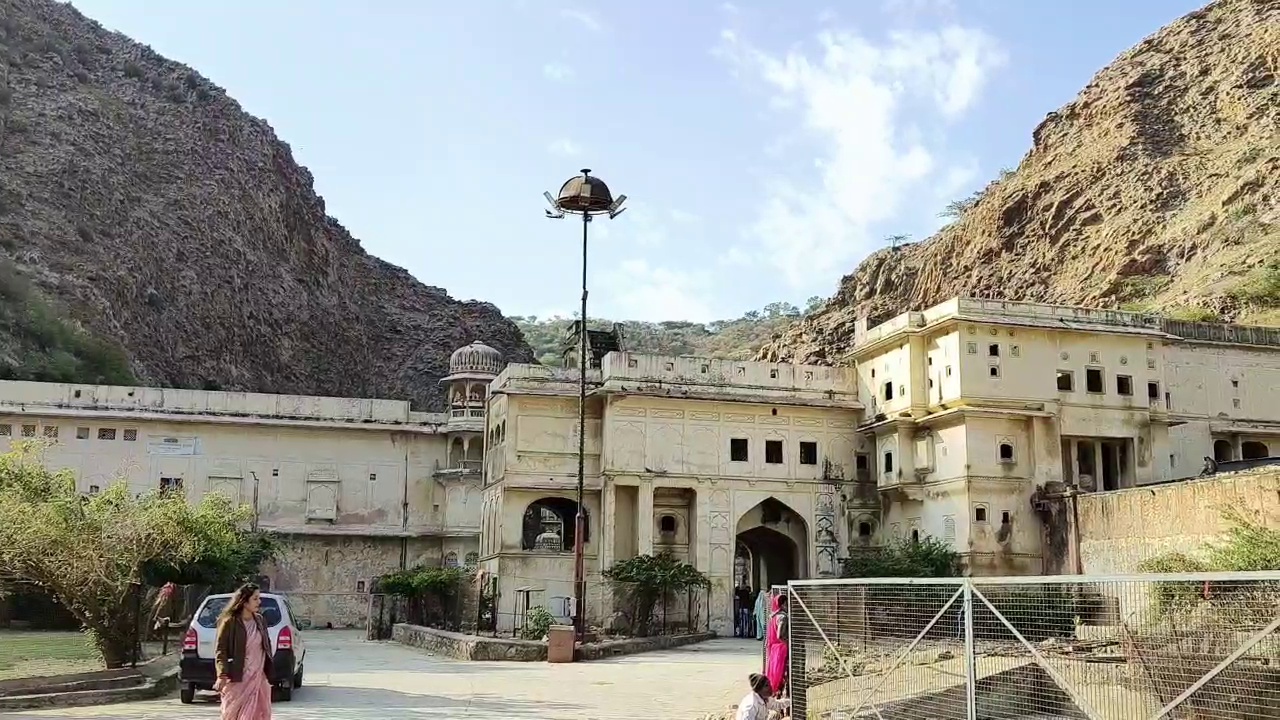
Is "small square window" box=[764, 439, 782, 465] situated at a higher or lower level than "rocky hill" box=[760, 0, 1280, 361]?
lower

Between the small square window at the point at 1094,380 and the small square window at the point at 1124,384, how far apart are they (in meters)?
0.60

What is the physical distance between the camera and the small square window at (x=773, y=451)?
36656mm

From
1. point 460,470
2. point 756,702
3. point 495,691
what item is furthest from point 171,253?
point 756,702

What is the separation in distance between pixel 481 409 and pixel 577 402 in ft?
42.8

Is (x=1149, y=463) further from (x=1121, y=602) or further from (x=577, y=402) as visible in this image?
(x=1121, y=602)

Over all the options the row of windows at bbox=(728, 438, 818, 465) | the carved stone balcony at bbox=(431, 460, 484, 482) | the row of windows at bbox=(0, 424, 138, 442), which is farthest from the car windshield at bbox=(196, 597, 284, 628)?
the row of windows at bbox=(0, 424, 138, 442)

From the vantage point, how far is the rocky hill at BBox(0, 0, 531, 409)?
6656cm

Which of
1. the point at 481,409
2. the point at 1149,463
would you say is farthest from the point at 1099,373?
the point at 481,409

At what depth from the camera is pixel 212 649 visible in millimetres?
13977

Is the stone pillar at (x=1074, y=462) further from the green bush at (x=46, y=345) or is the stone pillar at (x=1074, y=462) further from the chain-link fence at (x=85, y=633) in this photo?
the green bush at (x=46, y=345)

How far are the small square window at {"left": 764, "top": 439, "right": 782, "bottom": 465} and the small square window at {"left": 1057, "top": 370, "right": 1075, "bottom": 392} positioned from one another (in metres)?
8.41

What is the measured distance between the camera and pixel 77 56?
3492 inches

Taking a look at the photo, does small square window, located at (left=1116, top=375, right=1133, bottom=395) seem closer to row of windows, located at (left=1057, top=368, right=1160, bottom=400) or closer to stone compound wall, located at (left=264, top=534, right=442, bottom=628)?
row of windows, located at (left=1057, top=368, right=1160, bottom=400)

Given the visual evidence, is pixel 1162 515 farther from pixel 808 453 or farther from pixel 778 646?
pixel 778 646
